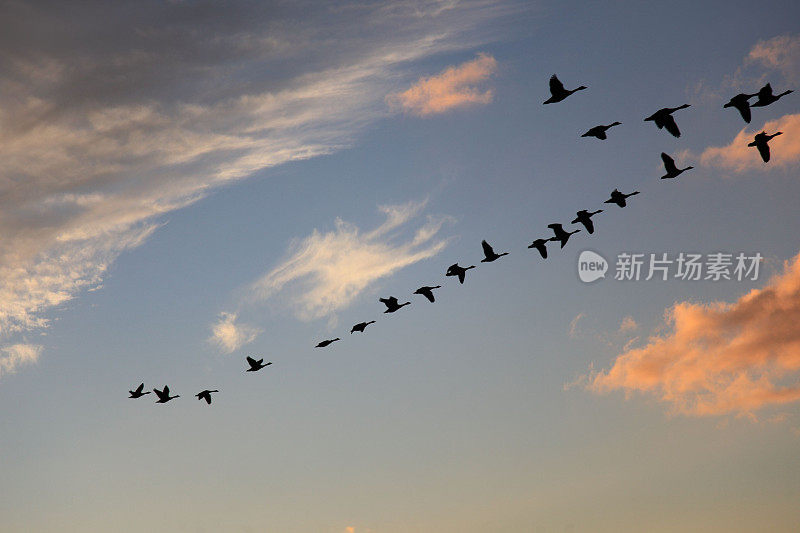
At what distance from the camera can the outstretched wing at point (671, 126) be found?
38031 mm

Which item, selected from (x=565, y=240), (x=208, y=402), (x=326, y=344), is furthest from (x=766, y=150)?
(x=208, y=402)

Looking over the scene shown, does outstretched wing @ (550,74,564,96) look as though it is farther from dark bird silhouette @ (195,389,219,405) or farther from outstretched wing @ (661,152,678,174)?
dark bird silhouette @ (195,389,219,405)

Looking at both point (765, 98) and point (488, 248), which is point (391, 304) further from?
point (765, 98)

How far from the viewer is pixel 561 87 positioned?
3869cm

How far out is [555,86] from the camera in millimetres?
38719

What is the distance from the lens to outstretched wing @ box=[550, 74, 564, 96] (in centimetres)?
3838

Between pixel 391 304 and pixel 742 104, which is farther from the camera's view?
pixel 391 304

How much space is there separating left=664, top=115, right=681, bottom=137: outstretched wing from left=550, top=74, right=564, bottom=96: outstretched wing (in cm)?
570

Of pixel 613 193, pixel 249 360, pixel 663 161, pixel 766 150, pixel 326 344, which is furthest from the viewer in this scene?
pixel 249 360

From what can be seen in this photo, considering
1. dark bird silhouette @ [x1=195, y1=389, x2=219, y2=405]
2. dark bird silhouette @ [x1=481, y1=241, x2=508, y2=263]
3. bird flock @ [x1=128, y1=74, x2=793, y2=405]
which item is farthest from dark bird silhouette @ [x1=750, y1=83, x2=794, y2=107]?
dark bird silhouette @ [x1=195, y1=389, x2=219, y2=405]

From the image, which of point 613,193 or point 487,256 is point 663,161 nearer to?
point 613,193

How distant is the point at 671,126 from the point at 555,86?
6448 mm

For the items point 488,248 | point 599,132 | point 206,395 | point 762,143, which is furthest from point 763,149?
point 206,395

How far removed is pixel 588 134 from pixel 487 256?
1061 centimetres
